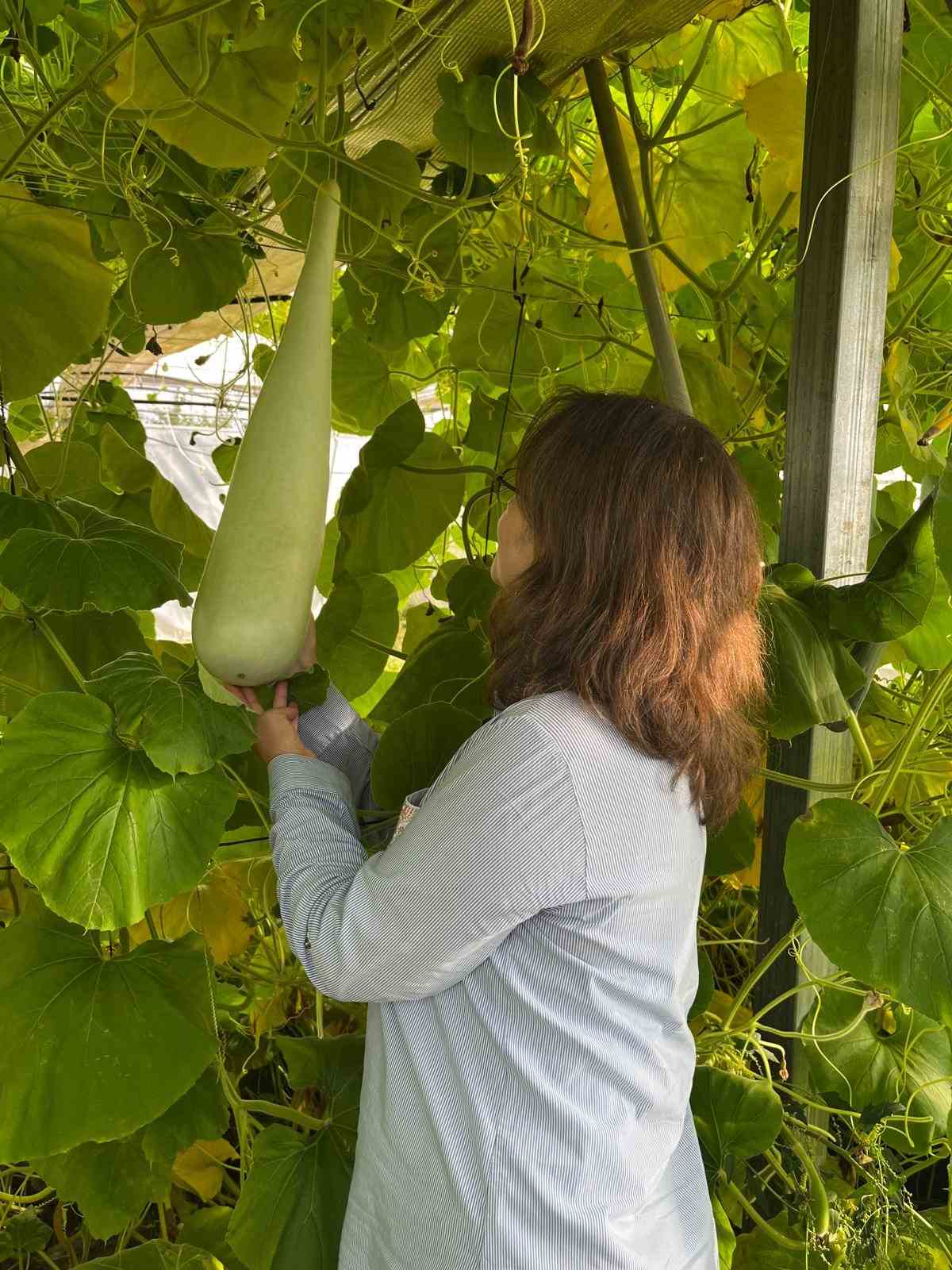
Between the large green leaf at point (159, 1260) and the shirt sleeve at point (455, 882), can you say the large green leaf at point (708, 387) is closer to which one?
the shirt sleeve at point (455, 882)

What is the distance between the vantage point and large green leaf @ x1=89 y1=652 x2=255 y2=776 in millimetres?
669

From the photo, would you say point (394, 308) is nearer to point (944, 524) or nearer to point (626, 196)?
point (626, 196)

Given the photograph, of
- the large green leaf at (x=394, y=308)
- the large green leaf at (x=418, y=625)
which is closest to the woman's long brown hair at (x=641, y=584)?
the large green leaf at (x=394, y=308)

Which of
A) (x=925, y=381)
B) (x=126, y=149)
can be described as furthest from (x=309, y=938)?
(x=925, y=381)

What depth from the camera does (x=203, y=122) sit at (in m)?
0.90

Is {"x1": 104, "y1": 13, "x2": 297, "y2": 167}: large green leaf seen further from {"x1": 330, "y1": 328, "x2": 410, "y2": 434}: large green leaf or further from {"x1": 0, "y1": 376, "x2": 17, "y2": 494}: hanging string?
{"x1": 330, "y1": 328, "x2": 410, "y2": 434}: large green leaf

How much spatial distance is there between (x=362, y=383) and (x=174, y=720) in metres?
0.85

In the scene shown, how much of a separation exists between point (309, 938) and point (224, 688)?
0.52ft

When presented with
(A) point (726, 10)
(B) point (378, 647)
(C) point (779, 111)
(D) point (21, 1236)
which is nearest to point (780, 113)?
(C) point (779, 111)

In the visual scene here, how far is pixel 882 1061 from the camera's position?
952mm

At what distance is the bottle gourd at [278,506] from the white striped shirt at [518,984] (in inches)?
5.0

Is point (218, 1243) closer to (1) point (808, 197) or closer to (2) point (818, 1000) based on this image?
(2) point (818, 1000)

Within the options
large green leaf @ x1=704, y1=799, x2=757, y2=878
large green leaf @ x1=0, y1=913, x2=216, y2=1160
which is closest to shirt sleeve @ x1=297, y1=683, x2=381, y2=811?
large green leaf @ x1=0, y1=913, x2=216, y2=1160

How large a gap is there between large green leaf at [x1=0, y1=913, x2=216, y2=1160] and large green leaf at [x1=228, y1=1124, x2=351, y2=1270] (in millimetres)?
115
